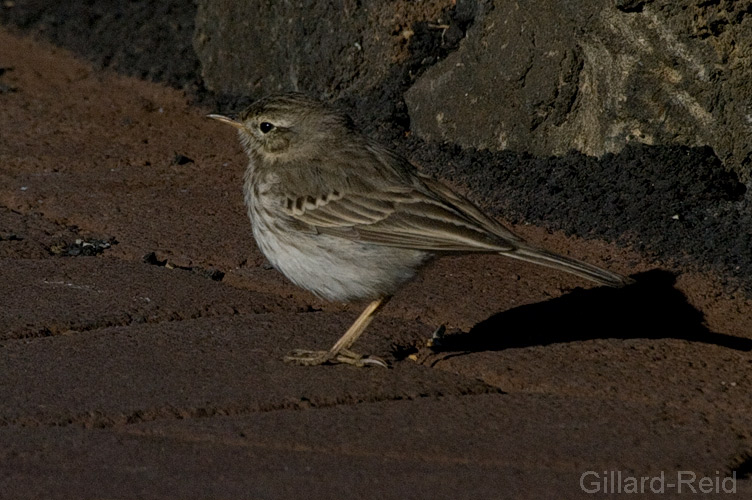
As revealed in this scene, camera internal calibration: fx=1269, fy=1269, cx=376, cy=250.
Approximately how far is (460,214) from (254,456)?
5.42 feet

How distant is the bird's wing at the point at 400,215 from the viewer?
190 inches

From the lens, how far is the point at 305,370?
446 cm

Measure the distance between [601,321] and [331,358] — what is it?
1.20 metres

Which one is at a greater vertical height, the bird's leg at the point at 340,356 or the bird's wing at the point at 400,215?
the bird's wing at the point at 400,215

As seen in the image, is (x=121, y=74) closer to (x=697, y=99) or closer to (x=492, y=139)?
(x=492, y=139)

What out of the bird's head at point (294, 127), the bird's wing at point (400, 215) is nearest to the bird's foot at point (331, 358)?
the bird's wing at point (400, 215)

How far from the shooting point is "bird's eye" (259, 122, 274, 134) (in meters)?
5.56

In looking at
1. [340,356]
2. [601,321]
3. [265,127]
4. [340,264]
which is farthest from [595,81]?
[340,356]

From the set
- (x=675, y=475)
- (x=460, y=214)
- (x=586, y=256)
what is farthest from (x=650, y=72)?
(x=675, y=475)

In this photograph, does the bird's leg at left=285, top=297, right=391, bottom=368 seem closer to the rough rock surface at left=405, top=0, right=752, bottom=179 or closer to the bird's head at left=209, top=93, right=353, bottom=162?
the bird's head at left=209, top=93, right=353, bottom=162

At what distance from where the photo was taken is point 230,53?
7.83 m

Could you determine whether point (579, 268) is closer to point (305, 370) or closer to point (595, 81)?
point (305, 370)

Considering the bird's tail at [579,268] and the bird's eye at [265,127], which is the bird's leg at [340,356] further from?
the bird's eye at [265,127]

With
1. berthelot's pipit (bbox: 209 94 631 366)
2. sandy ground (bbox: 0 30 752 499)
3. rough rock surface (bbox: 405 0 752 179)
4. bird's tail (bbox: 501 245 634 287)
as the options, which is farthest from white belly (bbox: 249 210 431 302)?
rough rock surface (bbox: 405 0 752 179)
